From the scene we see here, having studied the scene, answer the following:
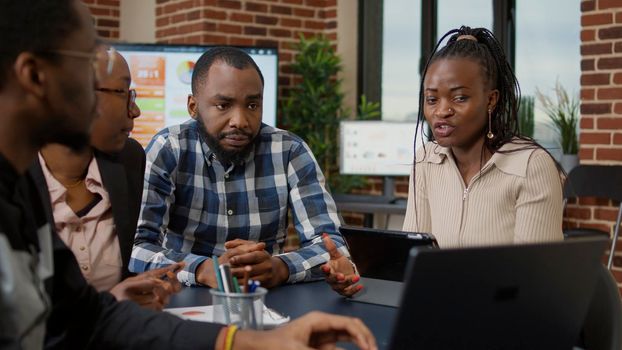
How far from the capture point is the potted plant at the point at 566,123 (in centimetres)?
449

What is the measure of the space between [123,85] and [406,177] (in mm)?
3486

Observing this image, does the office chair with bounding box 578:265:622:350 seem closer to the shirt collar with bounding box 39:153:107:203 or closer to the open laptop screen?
the open laptop screen

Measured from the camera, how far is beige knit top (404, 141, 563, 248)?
1.90 meters

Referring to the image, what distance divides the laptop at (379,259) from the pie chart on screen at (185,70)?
341 centimetres

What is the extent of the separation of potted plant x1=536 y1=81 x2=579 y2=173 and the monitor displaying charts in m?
0.81

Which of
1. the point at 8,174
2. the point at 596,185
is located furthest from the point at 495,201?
the point at 596,185

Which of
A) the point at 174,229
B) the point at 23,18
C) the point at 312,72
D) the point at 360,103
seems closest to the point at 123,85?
the point at 174,229

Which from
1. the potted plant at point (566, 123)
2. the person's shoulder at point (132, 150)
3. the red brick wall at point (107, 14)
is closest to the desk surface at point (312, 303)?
the person's shoulder at point (132, 150)

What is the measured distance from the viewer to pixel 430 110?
2064mm

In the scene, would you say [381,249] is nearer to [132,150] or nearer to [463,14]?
[132,150]

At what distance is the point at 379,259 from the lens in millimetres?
1704

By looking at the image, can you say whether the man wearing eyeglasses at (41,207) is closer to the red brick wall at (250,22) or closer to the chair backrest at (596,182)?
the chair backrest at (596,182)

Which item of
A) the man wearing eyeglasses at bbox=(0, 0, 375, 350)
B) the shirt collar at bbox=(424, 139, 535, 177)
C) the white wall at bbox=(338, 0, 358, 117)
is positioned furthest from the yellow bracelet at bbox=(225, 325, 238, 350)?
the white wall at bbox=(338, 0, 358, 117)

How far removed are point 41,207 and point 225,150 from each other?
1.01m
